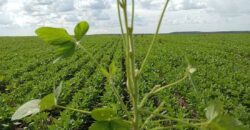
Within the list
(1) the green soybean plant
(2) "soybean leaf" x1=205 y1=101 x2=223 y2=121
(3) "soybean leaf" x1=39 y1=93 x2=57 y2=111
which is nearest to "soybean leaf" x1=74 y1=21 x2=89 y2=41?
(1) the green soybean plant

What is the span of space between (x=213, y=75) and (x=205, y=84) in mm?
1888

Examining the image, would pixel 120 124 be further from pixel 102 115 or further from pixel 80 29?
pixel 80 29

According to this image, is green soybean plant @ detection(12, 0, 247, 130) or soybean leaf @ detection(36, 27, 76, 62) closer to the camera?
green soybean plant @ detection(12, 0, 247, 130)

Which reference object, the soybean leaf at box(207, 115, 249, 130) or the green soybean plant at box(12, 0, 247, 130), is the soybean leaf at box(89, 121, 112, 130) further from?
the soybean leaf at box(207, 115, 249, 130)

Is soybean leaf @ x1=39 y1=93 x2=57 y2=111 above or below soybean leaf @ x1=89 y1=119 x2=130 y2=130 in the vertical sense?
above

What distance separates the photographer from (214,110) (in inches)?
27.7

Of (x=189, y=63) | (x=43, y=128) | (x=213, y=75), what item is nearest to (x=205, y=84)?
(x=213, y=75)

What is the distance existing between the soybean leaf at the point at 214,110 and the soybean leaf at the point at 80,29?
323mm

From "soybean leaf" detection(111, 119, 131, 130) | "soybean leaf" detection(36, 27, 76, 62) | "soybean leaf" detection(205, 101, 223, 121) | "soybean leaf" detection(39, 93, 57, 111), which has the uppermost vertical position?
"soybean leaf" detection(36, 27, 76, 62)

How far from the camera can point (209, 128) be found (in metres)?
0.72

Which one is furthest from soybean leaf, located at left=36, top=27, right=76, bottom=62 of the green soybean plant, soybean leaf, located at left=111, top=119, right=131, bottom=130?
soybean leaf, located at left=111, top=119, right=131, bottom=130

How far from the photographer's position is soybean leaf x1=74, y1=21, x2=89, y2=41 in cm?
85

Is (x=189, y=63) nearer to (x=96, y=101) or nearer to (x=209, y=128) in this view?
(x=209, y=128)

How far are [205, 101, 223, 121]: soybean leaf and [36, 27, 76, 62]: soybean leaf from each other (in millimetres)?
340
